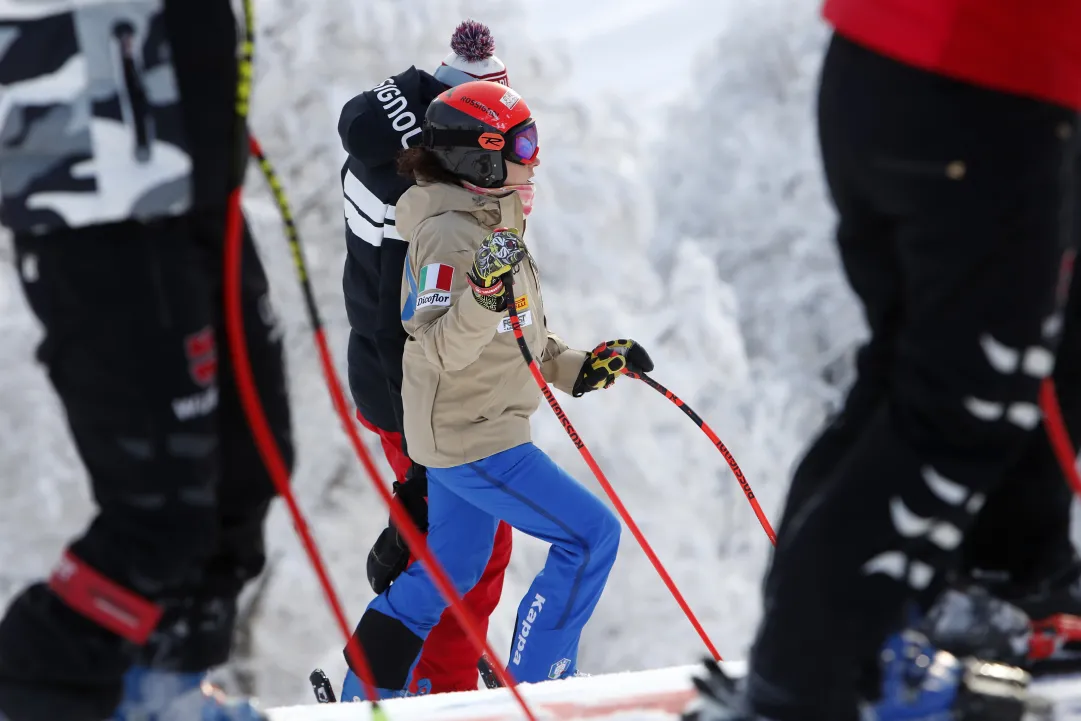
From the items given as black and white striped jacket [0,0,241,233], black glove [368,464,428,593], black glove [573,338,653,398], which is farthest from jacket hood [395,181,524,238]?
black and white striped jacket [0,0,241,233]

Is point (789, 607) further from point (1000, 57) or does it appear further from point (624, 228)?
point (624, 228)

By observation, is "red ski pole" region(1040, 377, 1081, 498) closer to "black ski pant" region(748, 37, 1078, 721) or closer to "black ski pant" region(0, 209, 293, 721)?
"black ski pant" region(748, 37, 1078, 721)

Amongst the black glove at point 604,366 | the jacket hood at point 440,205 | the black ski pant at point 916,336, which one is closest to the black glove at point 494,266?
the jacket hood at point 440,205

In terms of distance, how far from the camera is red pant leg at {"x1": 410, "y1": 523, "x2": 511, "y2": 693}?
12.4ft

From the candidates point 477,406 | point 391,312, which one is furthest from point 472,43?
point 477,406

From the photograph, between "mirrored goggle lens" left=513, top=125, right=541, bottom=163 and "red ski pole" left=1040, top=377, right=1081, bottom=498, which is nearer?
"red ski pole" left=1040, top=377, right=1081, bottom=498

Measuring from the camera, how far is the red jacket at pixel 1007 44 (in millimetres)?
1609

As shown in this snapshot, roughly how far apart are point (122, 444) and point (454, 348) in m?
1.25

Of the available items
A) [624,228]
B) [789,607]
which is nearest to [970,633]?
[789,607]

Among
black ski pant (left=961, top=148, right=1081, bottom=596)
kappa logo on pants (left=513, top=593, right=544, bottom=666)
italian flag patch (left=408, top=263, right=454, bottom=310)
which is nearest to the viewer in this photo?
black ski pant (left=961, top=148, right=1081, bottom=596)

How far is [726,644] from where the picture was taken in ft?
44.1

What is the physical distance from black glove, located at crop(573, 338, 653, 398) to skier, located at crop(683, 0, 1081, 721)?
5.24 feet

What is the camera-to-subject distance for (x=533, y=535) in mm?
3213

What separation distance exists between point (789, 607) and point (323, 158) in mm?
10357
